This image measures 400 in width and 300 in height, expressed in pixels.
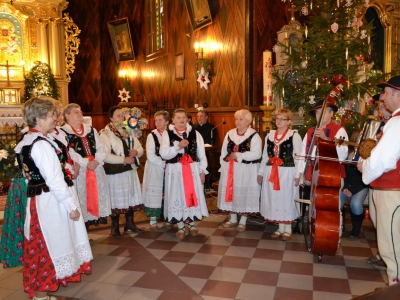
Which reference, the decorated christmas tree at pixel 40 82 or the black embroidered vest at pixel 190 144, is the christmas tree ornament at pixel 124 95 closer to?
the decorated christmas tree at pixel 40 82

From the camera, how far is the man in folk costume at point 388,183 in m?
2.73

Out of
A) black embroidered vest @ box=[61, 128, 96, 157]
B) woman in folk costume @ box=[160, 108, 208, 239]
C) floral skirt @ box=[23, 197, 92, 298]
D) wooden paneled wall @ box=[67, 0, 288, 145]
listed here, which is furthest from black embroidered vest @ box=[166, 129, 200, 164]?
wooden paneled wall @ box=[67, 0, 288, 145]

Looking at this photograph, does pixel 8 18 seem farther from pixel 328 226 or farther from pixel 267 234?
pixel 328 226

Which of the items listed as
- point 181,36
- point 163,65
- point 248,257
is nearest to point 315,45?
point 248,257

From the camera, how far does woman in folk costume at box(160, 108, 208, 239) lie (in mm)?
4812

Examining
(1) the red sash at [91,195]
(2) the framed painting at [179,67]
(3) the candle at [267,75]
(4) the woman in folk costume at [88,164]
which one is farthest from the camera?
(2) the framed painting at [179,67]

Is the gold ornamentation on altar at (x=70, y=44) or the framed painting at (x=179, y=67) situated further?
the gold ornamentation on altar at (x=70, y=44)

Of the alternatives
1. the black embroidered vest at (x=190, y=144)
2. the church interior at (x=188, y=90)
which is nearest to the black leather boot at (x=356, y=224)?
the church interior at (x=188, y=90)

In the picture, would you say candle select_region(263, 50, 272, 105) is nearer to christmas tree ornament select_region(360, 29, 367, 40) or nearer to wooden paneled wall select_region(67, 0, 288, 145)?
wooden paneled wall select_region(67, 0, 288, 145)

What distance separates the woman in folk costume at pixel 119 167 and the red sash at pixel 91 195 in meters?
0.30

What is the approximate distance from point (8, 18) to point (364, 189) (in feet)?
38.5

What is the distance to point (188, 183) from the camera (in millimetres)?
4809

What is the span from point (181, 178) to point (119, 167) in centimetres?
79

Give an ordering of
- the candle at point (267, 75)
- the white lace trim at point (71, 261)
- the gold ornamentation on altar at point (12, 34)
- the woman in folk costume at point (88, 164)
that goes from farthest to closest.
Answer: the gold ornamentation on altar at point (12, 34) → the candle at point (267, 75) → the woman in folk costume at point (88, 164) → the white lace trim at point (71, 261)
